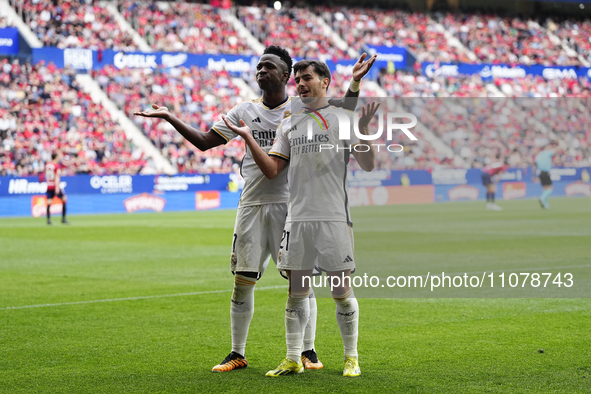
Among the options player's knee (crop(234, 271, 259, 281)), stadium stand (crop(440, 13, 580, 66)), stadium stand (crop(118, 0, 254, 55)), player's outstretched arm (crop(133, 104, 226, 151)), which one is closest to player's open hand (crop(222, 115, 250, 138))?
player's outstretched arm (crop(133, 104, 226, 151))

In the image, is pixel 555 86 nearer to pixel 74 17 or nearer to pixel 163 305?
pixel 74 17

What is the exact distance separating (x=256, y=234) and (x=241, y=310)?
0.58m

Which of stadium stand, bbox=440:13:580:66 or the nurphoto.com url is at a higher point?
stadium stand, bbox=440:13:580:66

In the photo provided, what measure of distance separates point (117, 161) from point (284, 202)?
1058 inches

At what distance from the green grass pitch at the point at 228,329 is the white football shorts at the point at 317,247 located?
30.1 inches

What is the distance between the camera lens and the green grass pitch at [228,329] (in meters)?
4.80

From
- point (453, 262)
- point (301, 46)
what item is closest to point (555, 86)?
point (301, 46)

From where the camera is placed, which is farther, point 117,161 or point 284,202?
point 117,161

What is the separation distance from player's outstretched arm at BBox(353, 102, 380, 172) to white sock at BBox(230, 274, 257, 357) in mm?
1268

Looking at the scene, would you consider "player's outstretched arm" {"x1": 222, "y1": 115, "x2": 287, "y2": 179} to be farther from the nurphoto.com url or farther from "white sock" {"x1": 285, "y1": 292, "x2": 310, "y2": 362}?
the nurphoto.com url

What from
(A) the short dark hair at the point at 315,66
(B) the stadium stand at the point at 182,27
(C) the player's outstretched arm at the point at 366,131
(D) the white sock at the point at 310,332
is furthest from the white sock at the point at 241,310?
(B) the stadium stand at the point at 182,27

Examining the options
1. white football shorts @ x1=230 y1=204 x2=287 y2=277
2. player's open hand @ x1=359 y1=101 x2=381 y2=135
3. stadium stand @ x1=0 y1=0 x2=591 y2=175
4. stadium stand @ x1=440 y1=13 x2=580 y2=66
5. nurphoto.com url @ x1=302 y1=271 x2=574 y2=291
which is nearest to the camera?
player's open hand @ x1=359 y1=101 x2=381 y2=135

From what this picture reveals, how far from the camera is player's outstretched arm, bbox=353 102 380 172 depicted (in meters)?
4.61

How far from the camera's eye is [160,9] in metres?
40.0
